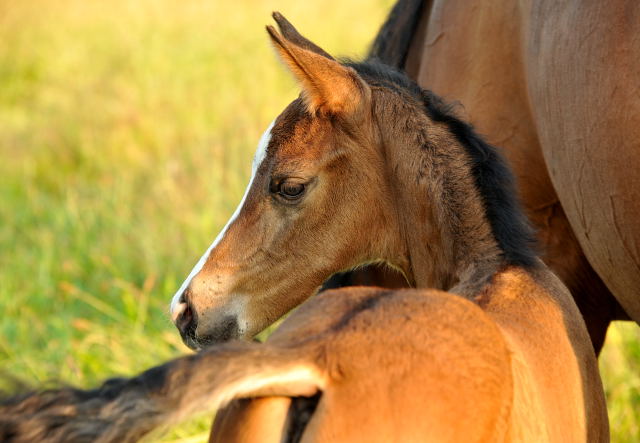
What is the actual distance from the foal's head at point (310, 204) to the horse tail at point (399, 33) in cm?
96

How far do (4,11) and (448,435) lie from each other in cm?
1156

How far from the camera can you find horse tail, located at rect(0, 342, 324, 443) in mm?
1929

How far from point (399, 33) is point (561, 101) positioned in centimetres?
116

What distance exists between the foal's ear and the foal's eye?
8.6 inches

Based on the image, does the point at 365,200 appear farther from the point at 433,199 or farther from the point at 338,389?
the point at 338,389

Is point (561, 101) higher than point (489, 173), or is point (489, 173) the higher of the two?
point (561, 101)

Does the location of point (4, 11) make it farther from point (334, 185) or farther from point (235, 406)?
point (235, 406)

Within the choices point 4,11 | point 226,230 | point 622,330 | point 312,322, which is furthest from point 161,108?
point 312,322

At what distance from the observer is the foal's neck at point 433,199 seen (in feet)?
9.70

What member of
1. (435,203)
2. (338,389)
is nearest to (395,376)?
(338,389)

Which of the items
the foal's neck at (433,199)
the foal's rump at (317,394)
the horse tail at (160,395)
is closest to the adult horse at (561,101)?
the foal's neck at (433,199)

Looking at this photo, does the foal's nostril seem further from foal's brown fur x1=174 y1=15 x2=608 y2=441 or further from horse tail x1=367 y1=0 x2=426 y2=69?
horse tail x1=367 y1=0 x2=426 y2=69

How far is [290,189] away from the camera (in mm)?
3107

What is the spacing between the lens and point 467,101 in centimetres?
383
